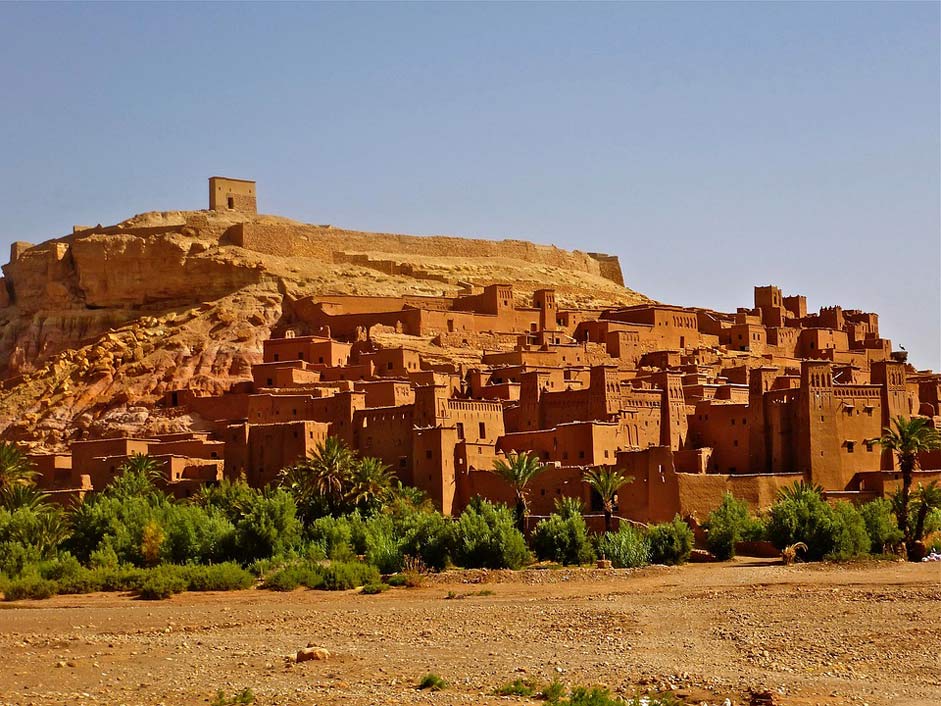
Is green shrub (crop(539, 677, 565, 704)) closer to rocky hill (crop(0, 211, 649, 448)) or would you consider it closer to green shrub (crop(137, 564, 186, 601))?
green shrub (crop(137, 564, 186, 601))

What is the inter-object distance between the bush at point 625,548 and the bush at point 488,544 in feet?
6.35

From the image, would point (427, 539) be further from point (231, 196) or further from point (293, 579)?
point (231, 196)

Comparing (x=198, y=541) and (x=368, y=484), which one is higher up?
(x=368, y=484)

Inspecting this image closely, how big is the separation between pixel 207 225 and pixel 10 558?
31.9 metres

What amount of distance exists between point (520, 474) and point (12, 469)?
53.1 ft

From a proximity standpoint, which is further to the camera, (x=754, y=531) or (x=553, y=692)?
(x=754, y=531)

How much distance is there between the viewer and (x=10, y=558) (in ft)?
142

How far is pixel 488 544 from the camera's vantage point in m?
41.2

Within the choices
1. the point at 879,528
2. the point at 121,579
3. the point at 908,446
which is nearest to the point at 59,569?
the point at 121,579

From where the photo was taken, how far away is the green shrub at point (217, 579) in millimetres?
40188

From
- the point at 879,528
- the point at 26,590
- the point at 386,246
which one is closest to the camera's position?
the point at 26,590

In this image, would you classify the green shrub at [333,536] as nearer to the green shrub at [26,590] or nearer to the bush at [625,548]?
the bush at [625,548]

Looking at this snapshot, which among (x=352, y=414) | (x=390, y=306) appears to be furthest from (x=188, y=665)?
(x=390, y=306)

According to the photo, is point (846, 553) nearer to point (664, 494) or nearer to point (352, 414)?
point (664, 494)
